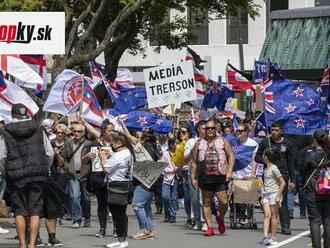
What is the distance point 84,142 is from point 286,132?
3181mm

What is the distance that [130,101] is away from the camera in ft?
76.2

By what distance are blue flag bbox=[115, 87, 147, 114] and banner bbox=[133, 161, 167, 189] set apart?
293 inches

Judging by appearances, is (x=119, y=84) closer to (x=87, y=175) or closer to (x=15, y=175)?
(x=87, y=175)

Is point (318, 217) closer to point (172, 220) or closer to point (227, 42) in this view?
point (172, 220)

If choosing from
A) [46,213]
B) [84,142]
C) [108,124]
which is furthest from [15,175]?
[84,142]

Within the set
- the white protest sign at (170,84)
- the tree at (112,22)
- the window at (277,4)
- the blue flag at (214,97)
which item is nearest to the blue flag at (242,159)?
the white protest sign at (170,84)

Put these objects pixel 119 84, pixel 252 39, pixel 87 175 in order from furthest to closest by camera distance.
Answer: pixel 252 39
pixel 119 84
pixel 87 175

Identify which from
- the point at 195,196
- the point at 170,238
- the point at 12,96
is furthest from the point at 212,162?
the point at 12,96

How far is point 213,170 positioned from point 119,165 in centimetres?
Answer: 212

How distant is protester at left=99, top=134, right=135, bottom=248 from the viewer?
46.8 feet

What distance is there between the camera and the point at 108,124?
15.1 m

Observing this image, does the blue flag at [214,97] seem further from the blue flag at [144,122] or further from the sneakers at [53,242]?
the sneakers at [53,242]

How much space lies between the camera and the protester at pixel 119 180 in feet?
46.8

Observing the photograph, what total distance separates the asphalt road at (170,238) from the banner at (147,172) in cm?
83
